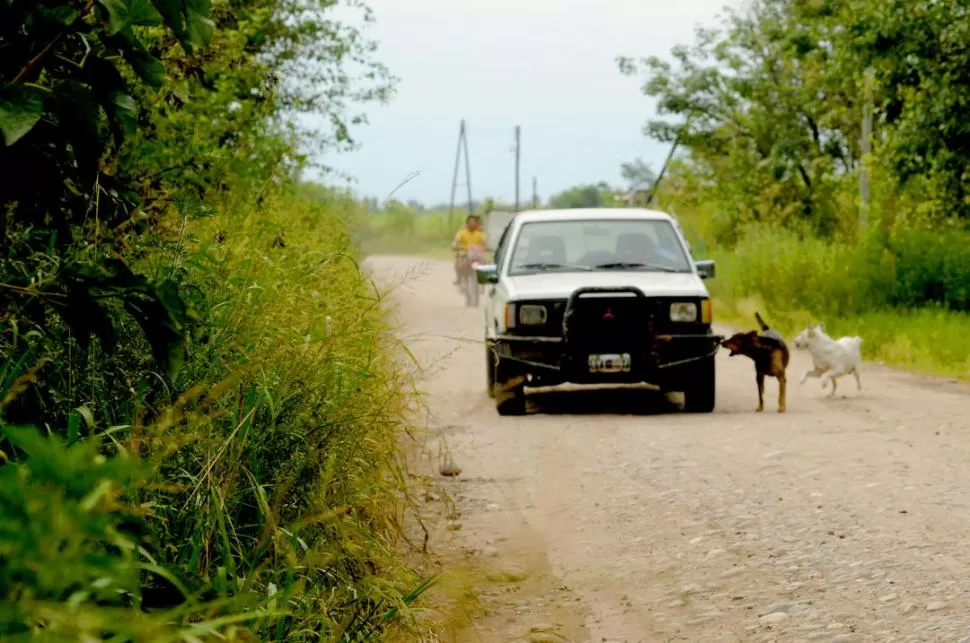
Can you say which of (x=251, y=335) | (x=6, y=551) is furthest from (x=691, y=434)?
(x=6, y=551)

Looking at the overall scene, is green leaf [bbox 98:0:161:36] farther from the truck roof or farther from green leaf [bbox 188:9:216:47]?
the truck roof

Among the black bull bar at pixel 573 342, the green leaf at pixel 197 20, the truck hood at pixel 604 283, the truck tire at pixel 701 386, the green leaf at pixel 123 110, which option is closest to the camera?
the green leaf at pixel 197 20

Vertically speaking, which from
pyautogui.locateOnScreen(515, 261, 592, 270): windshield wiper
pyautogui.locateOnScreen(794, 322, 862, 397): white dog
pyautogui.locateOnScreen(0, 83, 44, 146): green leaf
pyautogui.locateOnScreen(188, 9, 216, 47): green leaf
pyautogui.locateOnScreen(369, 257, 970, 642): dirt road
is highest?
pyautogui.locateOnScreen(188, 9, 216, 47): green leaf

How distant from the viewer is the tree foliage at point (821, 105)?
1919cm

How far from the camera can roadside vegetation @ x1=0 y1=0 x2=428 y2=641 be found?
9.38ft

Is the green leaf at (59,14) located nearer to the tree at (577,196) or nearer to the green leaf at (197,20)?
the green leaf at (197,20)

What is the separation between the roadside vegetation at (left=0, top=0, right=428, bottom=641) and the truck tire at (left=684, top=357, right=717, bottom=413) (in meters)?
5.27

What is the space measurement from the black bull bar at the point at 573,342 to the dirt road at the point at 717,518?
18.1 inches

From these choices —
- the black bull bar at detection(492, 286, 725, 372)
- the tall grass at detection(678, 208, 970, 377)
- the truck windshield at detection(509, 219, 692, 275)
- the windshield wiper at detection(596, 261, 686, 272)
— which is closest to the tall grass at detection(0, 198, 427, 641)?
the black bull bar at detection(492, 286, 725, 372)

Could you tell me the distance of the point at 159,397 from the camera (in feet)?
18.6

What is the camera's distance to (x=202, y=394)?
228 inches

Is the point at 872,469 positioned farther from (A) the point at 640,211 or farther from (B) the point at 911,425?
(A) the point at 640,211

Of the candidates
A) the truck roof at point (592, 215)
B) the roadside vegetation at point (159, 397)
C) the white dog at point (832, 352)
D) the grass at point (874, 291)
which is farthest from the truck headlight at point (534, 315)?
the grass at point (874, 291)

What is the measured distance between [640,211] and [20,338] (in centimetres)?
986
